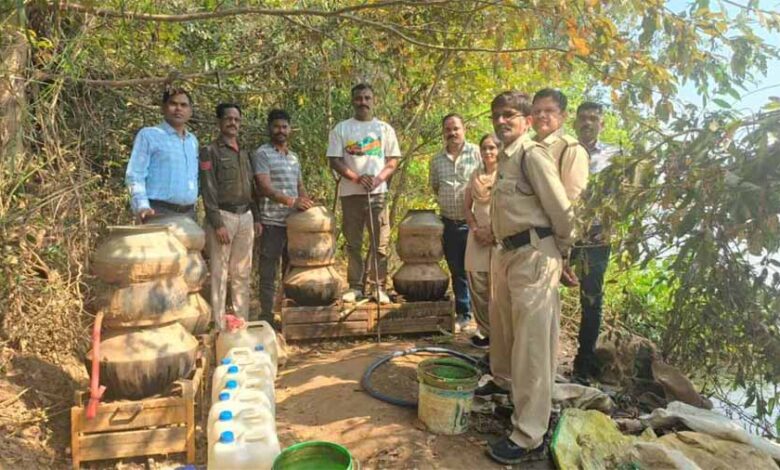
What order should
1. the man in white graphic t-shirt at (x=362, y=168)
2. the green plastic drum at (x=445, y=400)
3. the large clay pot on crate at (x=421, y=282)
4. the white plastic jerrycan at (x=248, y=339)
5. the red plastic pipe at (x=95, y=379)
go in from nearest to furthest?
the red plastic pipe at (x=95, y=379), the green plastic drum at (x=445, y=400), the white plastic jerrycan at (x=248, y=339), the man in white graphic t-shirt at (x=362, y=168), the large clay pot on crate at (x=421, y=282)

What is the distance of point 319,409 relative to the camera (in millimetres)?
A: 3873

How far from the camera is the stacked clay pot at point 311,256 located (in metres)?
5.13

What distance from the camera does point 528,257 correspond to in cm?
313

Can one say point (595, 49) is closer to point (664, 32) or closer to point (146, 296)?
point (664, 32)

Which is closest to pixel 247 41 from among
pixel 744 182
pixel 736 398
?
pixel 744 182

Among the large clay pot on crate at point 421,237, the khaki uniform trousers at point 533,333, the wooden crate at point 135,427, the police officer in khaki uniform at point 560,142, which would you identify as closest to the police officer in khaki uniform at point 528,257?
the khaki uniform trousers at point 533,333

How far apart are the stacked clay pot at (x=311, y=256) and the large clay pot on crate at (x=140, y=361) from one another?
192 centimetres

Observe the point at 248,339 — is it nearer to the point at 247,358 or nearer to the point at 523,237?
the point at 247,358

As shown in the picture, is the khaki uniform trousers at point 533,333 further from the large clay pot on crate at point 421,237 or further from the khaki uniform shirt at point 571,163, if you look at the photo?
the large clay pot on crate at point 421,237

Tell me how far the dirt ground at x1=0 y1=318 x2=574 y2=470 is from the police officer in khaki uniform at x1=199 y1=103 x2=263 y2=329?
35.6 inches

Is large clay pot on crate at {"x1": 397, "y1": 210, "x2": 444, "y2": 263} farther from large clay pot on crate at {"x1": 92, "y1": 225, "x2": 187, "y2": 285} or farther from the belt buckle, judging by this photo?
large clay pot on crate at {"x1": 92, "y1": 225, "x2": 187, "y2": 285}

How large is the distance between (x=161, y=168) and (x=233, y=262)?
1069 millimetres

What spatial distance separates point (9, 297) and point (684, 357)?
196 inches

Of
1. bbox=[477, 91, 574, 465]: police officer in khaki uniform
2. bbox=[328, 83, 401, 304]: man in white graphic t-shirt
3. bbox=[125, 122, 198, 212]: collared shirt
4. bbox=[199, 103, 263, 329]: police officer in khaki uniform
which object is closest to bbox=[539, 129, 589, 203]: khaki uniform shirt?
bbox=[477, 91, 574, 465]: police officer in khaki uniform
